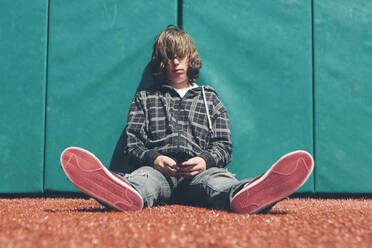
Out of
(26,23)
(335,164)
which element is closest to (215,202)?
(335,164)

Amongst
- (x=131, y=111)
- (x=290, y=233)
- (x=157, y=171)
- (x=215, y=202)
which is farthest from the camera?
(x=131, y=111)

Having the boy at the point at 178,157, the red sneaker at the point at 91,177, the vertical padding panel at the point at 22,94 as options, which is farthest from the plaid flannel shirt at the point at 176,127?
the vertical padding panel at the point at 22,94

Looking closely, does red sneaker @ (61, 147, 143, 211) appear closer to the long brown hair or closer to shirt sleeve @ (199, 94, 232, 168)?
shirt sleeve @ (199, 94, 232, 168)

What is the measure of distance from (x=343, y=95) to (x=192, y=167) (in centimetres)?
81

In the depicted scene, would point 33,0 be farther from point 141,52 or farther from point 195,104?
point 195,104

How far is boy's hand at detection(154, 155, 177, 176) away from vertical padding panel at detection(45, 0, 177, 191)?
0.35 m

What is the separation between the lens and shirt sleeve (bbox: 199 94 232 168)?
110 centimetres

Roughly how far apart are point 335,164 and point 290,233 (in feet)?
2.71

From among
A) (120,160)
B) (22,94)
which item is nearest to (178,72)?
(120,160)

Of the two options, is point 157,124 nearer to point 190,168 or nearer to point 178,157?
point 178,157

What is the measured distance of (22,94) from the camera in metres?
1.36

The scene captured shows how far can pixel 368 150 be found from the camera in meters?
1.37

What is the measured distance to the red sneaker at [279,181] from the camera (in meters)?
0.79

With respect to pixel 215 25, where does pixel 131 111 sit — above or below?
below
